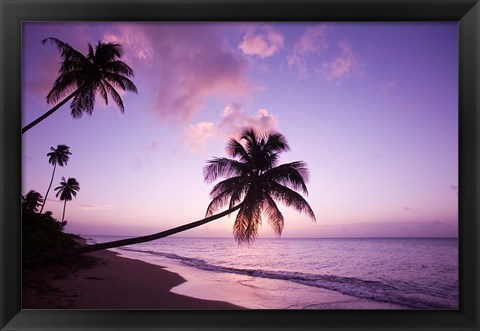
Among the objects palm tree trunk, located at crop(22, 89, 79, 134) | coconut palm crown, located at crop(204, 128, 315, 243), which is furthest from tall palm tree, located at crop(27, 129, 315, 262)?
palm tree trunk, located at crop(22, 89, 79, 134)

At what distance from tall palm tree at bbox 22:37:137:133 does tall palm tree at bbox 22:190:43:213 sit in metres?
0.51

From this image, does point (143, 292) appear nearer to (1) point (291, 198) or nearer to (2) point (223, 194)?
(2) point (223, 194)

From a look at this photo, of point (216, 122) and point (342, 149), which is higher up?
point (216, 122)

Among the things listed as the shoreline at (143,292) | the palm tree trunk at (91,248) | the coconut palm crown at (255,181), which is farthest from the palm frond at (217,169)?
the shoreline at (143,292)

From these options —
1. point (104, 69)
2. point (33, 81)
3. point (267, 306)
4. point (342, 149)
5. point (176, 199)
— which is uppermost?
point (104, 69)

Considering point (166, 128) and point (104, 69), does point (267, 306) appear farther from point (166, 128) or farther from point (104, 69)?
point (104, 69)

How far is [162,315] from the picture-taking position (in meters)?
2.44

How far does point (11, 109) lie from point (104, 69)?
0.92m

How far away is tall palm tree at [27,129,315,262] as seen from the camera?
3.25m

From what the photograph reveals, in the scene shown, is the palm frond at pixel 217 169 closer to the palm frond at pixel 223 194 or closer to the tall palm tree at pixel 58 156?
the palm frond at pixel 223 194

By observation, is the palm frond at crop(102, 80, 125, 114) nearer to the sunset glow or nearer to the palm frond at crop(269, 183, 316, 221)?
the sunset glow

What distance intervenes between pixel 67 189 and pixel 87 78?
111cm
